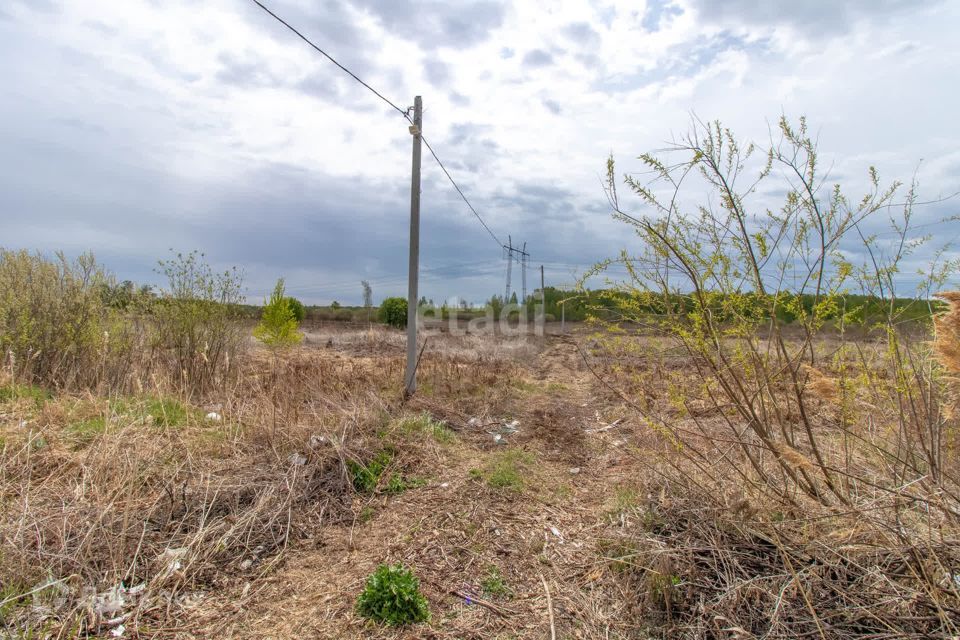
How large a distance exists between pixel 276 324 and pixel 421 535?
9.59 meters

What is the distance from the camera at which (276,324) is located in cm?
1173

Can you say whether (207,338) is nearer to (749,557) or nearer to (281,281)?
(281,281)

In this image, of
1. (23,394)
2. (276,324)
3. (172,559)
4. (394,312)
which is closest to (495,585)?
(172,559)

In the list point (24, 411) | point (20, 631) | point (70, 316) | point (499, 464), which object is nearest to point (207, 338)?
point (70, 316)

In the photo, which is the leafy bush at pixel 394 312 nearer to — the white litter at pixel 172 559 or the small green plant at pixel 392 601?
the white litter at pixel 172 559

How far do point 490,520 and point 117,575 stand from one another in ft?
7.08

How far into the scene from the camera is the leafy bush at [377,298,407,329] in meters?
31.9

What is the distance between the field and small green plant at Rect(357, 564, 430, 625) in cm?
7

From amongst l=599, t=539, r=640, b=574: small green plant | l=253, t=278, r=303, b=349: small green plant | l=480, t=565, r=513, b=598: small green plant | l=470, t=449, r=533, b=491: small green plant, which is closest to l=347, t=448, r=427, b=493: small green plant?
l=470, t=449, r=533, b=491: small green plant

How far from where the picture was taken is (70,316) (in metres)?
7.01

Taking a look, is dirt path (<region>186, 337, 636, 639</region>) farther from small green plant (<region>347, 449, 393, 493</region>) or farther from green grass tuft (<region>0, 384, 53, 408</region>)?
green grass tuft (<region>0, 384, 53, 408</region>)

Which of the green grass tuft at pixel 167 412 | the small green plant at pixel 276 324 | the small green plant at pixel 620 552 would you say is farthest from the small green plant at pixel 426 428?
the small green plant at pixel 276 324

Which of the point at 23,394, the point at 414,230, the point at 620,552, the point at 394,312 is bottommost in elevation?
the point at 620,552

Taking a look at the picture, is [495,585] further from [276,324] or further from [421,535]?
[276,324]
